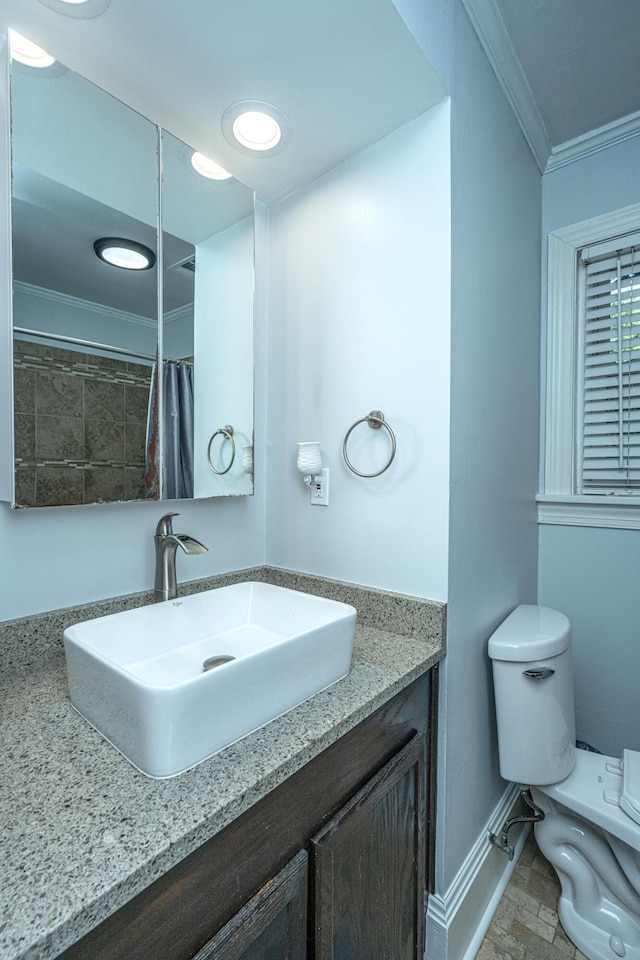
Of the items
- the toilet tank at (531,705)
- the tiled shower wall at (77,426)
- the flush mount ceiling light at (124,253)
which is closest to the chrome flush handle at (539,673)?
the toilet tank at (531,705)

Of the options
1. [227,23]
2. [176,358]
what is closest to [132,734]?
[176,358]

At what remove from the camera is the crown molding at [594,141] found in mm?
1579

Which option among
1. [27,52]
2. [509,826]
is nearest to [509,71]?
[27,52]

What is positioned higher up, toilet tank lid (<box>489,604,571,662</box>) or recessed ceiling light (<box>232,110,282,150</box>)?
recessed ceiling light (<box>232,110,282,150</box>)

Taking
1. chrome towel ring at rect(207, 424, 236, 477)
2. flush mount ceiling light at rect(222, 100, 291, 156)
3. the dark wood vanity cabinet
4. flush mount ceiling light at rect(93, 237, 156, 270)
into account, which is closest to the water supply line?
the dark wood vanity cabinet

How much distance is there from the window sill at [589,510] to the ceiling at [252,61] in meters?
1.32

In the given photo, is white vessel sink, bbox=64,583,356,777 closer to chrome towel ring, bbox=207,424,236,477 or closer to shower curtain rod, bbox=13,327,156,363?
chrome towel ring, bbox=207,424,236,477

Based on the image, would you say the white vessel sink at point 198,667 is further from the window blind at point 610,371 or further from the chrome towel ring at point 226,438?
the window blind at point 610,371

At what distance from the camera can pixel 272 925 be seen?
70 cm

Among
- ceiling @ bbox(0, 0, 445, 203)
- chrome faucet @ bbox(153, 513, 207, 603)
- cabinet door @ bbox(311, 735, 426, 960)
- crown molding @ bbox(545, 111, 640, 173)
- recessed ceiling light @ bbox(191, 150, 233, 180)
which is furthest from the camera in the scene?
crown molding @ bbox(545, 111, 640, 173)

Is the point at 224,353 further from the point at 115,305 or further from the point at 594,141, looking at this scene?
the point at 594,141

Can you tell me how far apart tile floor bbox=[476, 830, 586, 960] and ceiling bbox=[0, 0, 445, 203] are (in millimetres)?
2210

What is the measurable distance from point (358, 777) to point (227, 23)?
4.92 feet

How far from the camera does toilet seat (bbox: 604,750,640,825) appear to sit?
1.18m
